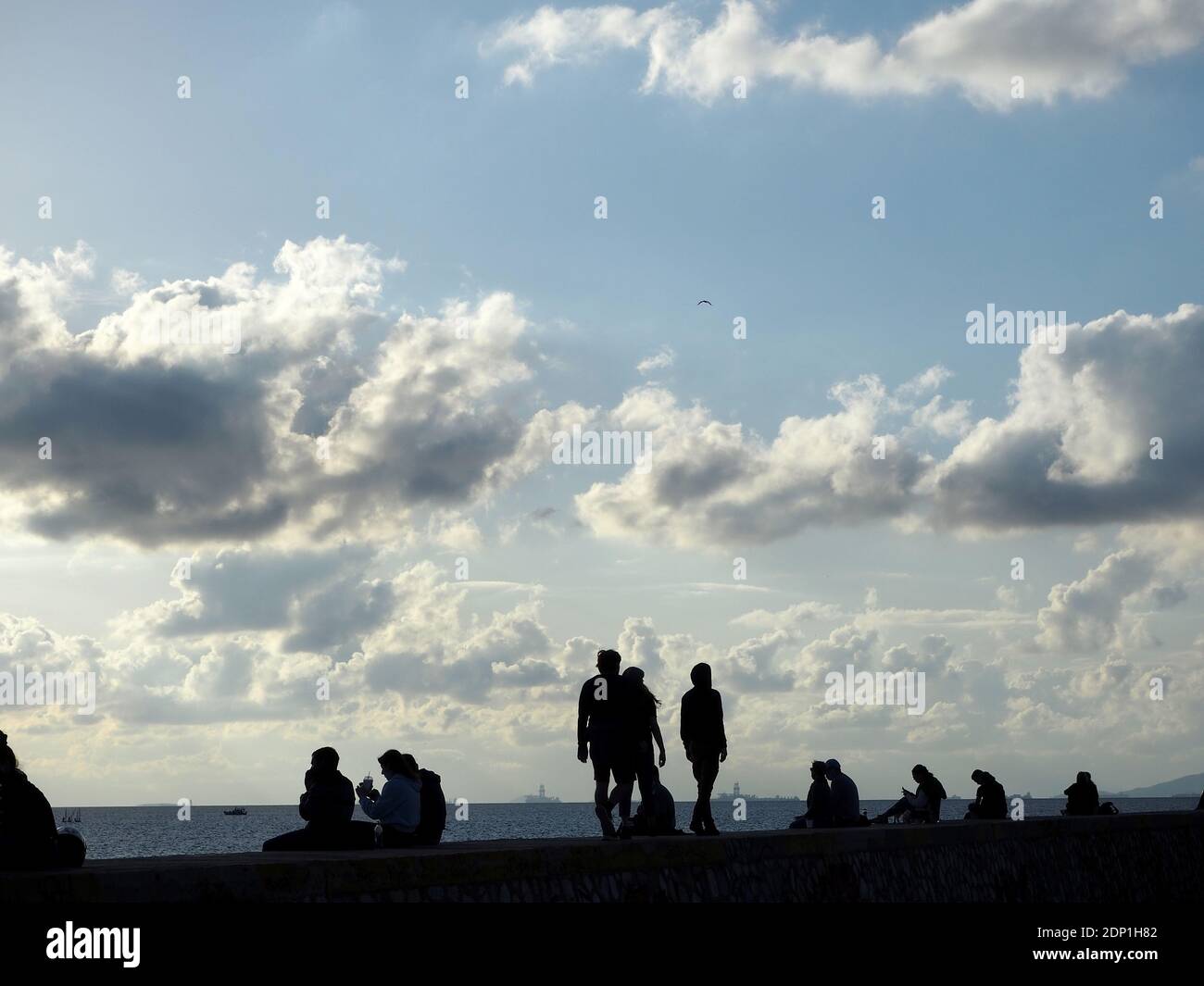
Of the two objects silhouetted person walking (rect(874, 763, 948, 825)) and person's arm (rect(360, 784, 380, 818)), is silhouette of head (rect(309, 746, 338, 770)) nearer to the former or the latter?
person's arm (rect(360, 784, 380, 818))

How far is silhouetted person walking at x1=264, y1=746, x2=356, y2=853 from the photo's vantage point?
43.1ft

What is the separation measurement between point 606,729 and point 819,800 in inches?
297

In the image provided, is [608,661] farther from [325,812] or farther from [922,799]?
[922,799]

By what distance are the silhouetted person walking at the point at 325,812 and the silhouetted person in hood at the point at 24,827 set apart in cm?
357

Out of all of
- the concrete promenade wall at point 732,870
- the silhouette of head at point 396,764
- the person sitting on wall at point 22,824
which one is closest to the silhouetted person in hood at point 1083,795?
the concrete promenade wall at point 732,870

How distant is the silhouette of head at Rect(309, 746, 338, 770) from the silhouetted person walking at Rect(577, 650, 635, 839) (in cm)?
260

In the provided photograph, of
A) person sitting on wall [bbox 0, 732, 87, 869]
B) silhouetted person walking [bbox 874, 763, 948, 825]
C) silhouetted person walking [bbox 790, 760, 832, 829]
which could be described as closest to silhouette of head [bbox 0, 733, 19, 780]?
person sitting on wall [bbox 0, 732, 87, 869]

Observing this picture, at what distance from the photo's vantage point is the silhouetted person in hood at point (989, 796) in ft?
83.8

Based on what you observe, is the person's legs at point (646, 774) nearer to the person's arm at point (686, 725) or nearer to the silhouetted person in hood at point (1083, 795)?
the person's arm at point (686, 725)

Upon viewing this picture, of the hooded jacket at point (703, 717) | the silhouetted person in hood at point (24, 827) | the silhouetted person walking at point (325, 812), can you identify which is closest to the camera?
the silhouetted person in hood at point (24, 827)

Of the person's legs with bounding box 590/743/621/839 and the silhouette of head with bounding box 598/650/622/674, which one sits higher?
the silhouette of head with bounding box 598/650/622/674
